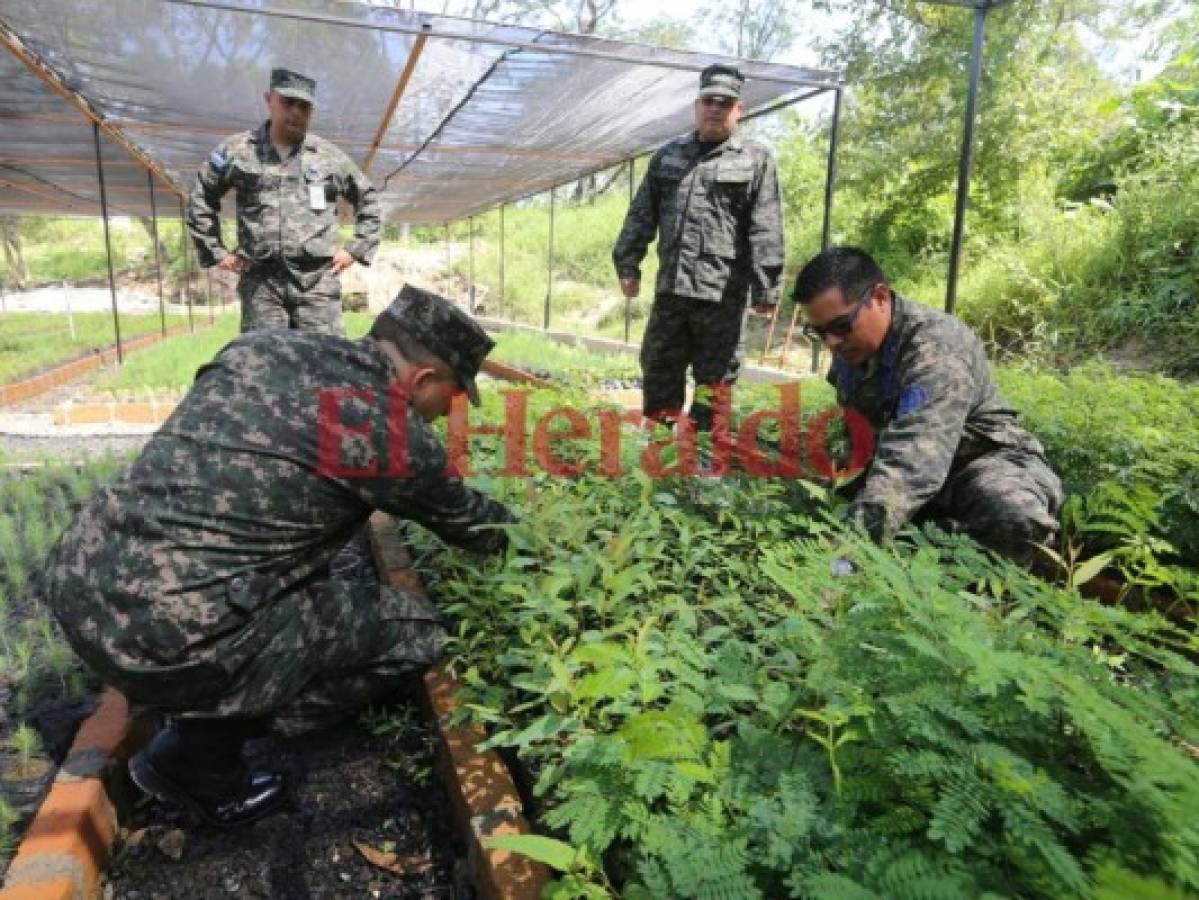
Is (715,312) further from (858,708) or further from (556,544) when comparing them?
(858,708)

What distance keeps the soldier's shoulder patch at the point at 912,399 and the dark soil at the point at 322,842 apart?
180cm

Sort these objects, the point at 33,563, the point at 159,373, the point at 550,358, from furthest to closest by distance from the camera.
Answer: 1. the point at 550,358
2. the point at 159,373
3. the point at 33,563

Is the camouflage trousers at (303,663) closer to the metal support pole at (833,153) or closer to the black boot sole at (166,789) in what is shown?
the black boot sole at (166,789)

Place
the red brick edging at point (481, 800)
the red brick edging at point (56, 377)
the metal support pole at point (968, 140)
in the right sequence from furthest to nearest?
the red brick edging at point (56, 377) → the metal support pole at point (968, 140) → the red brick edging at point (481, 800)

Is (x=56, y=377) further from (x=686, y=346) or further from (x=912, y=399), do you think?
(x=912, y=399)

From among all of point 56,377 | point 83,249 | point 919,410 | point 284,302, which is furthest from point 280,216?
point 83,249

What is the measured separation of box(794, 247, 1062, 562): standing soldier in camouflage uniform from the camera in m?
2.35

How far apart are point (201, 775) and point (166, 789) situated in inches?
3.4

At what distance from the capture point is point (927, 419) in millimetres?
2426

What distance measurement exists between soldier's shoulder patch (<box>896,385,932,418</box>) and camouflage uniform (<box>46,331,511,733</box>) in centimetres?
148

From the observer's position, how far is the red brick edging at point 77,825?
1.53 meters

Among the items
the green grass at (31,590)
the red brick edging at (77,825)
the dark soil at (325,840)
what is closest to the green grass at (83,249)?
the green grass at (31,590)

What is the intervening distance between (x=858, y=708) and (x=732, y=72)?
3938 millimetres

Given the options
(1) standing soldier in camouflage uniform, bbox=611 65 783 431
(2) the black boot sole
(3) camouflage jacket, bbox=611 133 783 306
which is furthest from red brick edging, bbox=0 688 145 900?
(3) camouflage jacket, bbox=611 133 783 306
